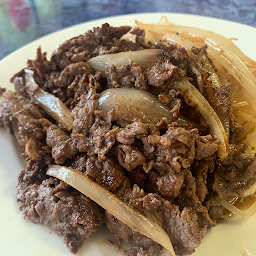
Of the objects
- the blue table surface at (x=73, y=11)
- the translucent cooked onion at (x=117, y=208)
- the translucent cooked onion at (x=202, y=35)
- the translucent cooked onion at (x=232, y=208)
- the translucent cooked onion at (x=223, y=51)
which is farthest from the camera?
the blue table surface at (x=73, y=11)

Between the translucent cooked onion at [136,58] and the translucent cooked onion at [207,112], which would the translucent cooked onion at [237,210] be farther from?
the translucent cooked onion at [136,58]

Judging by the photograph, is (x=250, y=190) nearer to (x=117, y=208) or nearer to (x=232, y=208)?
(x=232, y=208)

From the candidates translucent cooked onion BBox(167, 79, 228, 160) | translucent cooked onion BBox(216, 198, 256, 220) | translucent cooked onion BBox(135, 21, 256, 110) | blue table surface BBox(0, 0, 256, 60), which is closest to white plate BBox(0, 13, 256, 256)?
translucent cooked onion BBox(216, 198, 256, 220)

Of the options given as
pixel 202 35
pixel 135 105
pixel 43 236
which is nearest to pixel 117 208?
pixel 43 236

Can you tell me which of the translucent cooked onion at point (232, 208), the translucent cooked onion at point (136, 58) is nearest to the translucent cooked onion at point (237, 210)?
the translucent cooked onion at point (232, 208)

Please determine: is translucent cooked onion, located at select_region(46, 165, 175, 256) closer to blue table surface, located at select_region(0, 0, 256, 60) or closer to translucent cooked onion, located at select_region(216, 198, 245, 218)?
translucent cooked onion, located at select_region(216, 198, 245, 218)

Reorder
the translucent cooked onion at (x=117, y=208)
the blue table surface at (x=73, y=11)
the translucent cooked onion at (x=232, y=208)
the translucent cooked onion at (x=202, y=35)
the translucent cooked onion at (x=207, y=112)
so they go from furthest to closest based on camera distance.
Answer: the blue table surface at (x=73, y=11), the translucent cooked onion at (x=202, y=35), the translucent cooked onion at (x=232, y=208), the translucent cooked onion at (x=207, y=112), the translucent cooked onion at (x=117, y=208)
